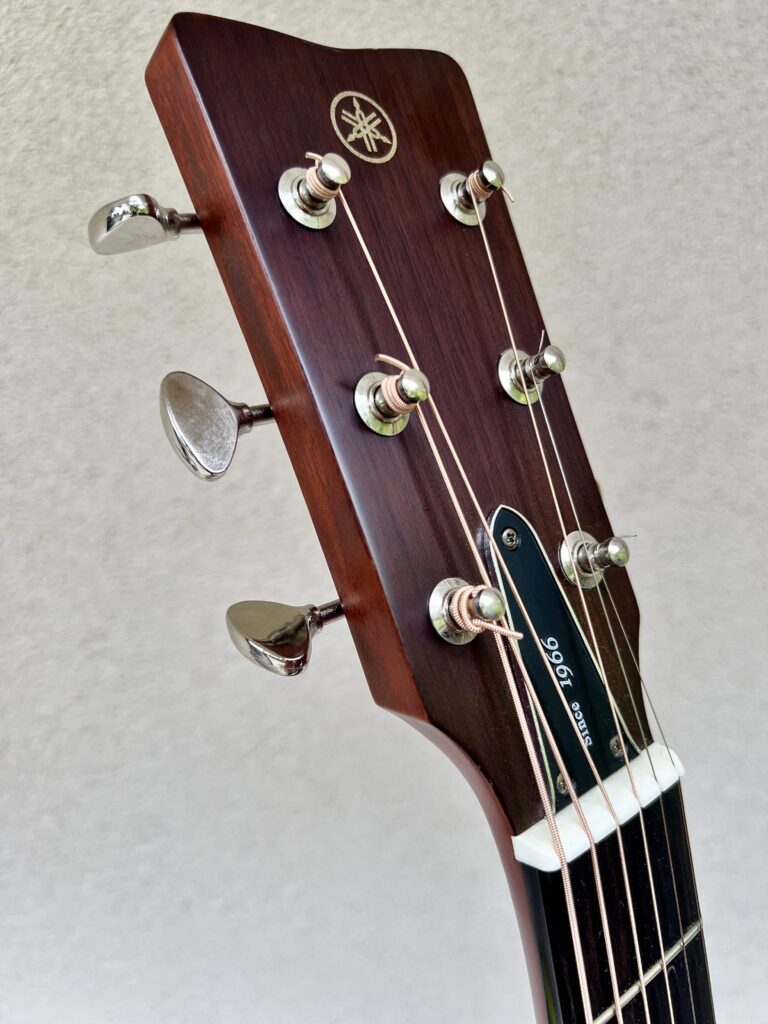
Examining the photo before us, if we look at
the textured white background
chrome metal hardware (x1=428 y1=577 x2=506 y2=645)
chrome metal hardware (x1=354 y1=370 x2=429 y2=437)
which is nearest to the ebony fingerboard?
chrome metal hardware (x1=428 y1=577 x2=506 y2=645)

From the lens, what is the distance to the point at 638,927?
50 cm

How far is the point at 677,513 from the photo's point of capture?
1.03m

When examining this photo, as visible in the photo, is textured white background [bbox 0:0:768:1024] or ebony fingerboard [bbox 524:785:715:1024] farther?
textured white background [bbox 0:0:768:1024]

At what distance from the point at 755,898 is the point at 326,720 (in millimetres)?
534

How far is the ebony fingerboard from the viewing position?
47 centimetres

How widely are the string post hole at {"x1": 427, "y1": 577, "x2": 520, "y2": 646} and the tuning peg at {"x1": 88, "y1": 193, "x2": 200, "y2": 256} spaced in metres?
0.21

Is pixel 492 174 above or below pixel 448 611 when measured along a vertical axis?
above

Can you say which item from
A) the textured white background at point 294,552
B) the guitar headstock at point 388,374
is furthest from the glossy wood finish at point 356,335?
the textured white background at point 294,552

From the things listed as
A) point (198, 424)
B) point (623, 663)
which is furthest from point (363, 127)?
point (623, 663)

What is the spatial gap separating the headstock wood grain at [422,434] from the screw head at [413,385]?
4cm

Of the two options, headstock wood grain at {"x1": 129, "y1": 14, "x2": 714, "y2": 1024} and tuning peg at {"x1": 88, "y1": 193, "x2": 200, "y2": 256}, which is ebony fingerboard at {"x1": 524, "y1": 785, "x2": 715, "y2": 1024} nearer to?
headstock wood grain at {"x1": 129, "y1": 14, "x2": 714, "y2": 1024}

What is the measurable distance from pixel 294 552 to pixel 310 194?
1.85 feet

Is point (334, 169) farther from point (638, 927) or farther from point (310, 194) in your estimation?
point (638, 927)

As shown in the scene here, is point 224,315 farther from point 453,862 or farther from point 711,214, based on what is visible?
point 453,862
